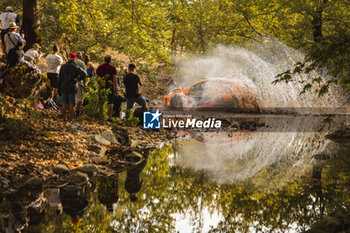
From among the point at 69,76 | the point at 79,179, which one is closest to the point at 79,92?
the point at 69,76

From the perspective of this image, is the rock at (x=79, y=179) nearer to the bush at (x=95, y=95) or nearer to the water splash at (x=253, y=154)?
the water splash at (x=253, y=154)

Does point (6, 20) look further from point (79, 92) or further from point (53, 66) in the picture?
point (79, 92)

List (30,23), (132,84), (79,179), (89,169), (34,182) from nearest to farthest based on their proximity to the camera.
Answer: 1. (34,182)
2. (79,179)
3. (89,169)
4. (132,84)
5. (30,23)

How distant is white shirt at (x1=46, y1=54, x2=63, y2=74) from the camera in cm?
1214

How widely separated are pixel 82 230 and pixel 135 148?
5671 millimetres

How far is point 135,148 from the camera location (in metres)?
10.5

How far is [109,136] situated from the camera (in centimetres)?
1042

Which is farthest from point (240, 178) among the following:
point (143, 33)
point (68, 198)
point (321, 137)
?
point (143, 33)

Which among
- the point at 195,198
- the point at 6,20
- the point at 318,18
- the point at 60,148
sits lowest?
the point at 195,198

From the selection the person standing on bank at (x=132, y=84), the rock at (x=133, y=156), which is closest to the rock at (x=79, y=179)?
the rock at (x=133, y=156)

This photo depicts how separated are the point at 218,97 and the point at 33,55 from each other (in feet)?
33.6

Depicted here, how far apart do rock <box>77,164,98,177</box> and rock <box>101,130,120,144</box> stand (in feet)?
8.70

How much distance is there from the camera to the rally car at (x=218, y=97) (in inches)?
770

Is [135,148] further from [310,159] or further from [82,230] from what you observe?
[82,230]
